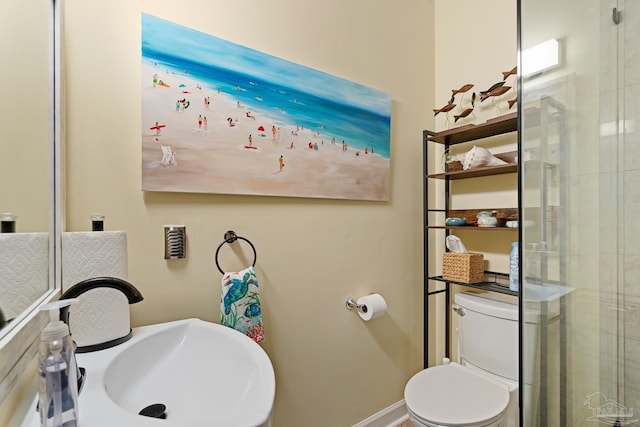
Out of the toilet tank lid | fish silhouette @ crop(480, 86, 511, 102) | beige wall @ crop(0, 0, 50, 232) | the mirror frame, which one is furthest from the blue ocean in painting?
the toilet tank lid

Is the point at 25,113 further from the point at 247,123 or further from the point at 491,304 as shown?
the point at 491,304

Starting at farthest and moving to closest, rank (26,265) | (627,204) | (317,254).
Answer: (317,254), (627,204), (26,265)

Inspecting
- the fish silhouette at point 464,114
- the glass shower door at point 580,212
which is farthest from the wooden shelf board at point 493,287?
the fish silhouette at point 464,114

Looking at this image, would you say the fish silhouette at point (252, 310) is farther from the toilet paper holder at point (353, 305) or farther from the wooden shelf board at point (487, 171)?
the wooden shelf board at point (487, 171)

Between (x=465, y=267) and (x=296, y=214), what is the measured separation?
93 centimetres

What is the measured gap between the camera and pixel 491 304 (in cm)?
146

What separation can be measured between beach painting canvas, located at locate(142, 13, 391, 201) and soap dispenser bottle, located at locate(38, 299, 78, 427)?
2.22ft

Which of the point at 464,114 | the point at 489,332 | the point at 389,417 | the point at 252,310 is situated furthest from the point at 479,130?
the point at 389,417

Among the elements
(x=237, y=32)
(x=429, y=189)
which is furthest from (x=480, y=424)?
(x=237, y=32)

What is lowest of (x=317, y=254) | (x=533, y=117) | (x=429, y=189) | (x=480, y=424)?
(x=480, y=424)

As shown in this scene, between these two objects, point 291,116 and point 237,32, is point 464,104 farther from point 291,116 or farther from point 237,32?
point 237,32

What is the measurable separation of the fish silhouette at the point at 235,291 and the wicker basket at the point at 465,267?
1.12 m

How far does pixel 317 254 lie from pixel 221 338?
637mm

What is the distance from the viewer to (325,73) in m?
1.45
